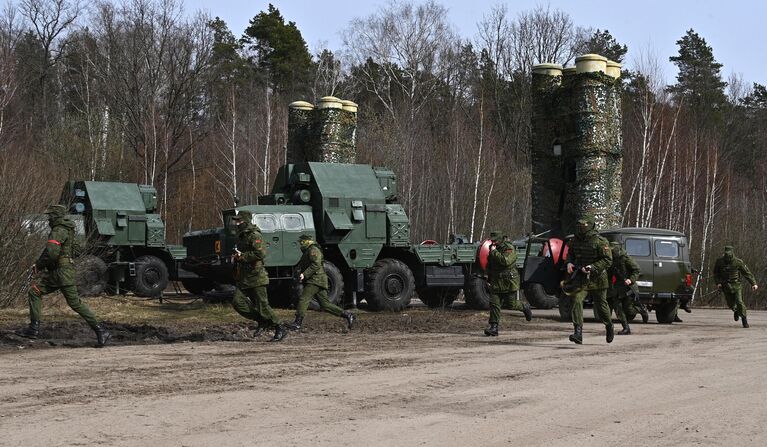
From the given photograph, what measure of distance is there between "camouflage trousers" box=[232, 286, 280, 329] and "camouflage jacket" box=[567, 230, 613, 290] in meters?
4.44

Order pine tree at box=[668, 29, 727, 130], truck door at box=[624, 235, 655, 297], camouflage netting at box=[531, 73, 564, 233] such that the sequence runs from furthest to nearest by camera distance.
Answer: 1. pine tree at box=[668, 29, 727, 130]
2. camouflage netting at box=[531, 73, 564, 233]
3. truck door at box=[624, 235, 655, 297]

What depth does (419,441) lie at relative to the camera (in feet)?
23.5

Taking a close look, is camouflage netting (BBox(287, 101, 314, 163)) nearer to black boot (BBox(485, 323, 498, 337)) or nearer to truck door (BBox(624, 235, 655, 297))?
truck door (BBox(624, 235, 655, 297))

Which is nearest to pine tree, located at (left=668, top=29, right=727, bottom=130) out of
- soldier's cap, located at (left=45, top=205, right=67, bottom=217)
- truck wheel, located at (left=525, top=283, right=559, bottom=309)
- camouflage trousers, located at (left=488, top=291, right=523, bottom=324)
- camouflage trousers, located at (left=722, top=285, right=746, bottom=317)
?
truck wheel, located at (left=525, top=283, right=559, bottom=309)

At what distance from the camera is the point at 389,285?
72.9 ft

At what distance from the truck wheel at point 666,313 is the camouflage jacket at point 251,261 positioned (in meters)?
8.98

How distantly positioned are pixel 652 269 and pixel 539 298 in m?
4.83

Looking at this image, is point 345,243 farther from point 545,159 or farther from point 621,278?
point 545,159

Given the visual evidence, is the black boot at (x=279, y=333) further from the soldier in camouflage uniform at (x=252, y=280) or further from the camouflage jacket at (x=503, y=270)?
the camouflage jacket at (x=503, y=270)

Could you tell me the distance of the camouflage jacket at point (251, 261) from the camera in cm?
1417

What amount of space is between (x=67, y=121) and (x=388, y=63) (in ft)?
51.8

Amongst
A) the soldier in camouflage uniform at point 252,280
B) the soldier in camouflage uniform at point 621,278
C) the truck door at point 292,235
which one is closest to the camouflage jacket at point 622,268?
the soldier in camouflage uniform at point 621,278

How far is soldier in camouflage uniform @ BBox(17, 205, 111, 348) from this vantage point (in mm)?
12961

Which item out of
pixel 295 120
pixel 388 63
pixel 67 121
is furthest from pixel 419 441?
pixel 388 63
